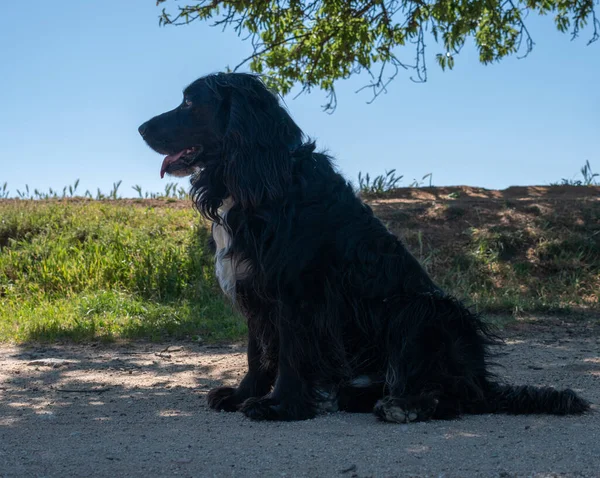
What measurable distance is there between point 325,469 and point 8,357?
4470mm

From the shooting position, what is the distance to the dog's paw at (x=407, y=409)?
4.17 metres

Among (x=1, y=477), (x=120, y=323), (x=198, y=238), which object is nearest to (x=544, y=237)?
(x=198, y=238)

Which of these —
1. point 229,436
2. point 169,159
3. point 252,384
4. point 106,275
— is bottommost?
point 229,436

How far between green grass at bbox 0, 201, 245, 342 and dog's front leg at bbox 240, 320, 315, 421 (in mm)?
3311

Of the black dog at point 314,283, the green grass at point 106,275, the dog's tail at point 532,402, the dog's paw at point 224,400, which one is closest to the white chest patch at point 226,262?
the black dog at point 314,283

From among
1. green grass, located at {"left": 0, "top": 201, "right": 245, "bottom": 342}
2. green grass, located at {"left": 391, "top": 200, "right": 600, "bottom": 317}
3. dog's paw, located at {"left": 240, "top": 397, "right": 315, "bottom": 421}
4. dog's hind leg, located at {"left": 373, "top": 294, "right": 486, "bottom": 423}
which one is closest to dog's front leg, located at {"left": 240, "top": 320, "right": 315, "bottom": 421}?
dog's paw, located at {"left": 240, "top": 397, "right": 315, "bottom": 421}

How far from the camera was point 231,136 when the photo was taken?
4.38 m

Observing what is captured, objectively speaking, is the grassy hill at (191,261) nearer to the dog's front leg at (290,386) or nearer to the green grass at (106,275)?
the green grass at (106,275)

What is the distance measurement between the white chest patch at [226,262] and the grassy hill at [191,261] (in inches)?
124

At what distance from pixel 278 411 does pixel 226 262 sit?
3.04ft

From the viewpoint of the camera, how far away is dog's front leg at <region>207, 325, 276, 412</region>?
465 cm

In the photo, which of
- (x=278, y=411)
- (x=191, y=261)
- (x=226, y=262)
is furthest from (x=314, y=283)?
(x=191, y=261)

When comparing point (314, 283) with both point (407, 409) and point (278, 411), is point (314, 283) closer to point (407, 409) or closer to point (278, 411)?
point (278, 411)

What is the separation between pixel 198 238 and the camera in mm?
10430
